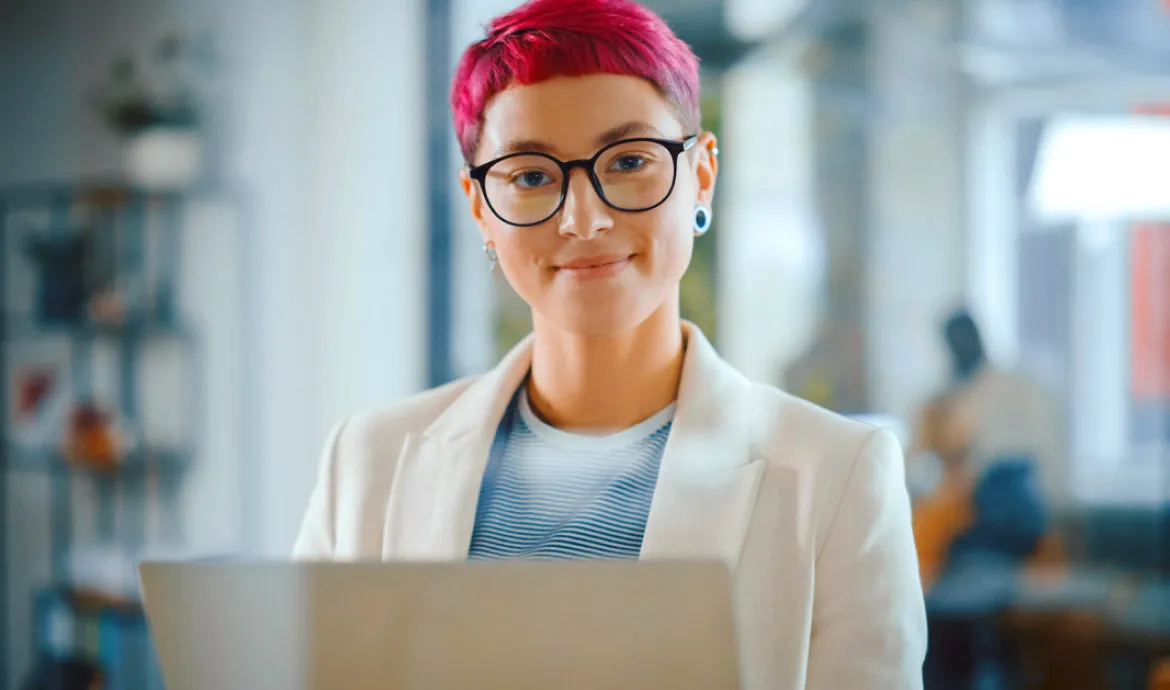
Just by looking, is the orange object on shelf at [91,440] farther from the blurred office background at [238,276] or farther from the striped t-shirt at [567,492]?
the striped t-shirt at [567,492]

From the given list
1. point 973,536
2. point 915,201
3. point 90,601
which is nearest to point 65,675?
point 90,601

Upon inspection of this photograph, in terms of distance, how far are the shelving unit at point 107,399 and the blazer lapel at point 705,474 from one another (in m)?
0.64

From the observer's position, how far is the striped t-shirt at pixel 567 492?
78 centimetres

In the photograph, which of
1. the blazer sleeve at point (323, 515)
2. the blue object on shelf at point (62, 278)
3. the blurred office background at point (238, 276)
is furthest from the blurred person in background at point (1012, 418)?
the blue object on shelf at point (62, 278)

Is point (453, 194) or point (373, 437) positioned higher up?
point (453, 194)

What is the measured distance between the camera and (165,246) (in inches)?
45.1

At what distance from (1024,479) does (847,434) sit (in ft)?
3.44

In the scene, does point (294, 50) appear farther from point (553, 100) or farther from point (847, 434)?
point (847, 434)

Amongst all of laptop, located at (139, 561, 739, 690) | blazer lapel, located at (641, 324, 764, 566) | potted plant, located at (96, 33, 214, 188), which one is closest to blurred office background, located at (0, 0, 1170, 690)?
potted plant, located at (96, 33, 214, 188)

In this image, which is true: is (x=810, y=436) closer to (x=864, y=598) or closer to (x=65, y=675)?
(x=864, y=598)

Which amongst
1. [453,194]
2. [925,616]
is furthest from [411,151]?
[925,616]

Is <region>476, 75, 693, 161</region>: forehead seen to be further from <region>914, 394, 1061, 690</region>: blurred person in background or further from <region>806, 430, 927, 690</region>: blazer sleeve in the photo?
<region>914, 394, 1061, 690</region>: blurred person in background

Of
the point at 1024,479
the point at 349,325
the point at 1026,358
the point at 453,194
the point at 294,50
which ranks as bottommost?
the point at 1024,479

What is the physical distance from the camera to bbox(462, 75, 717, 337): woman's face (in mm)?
762
